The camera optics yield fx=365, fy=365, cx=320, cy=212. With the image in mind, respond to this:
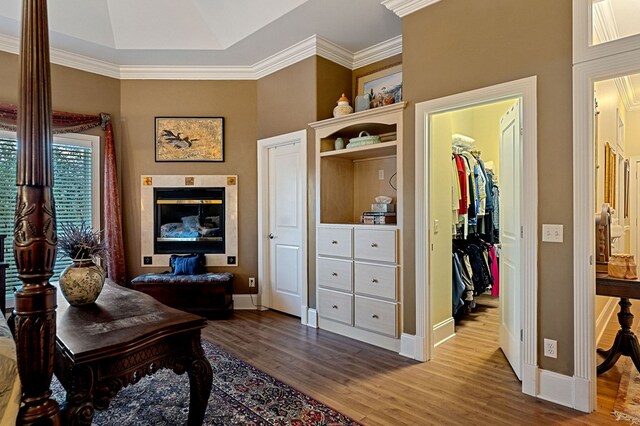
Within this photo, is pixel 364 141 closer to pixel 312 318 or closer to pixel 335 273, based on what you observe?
pixel 335 273

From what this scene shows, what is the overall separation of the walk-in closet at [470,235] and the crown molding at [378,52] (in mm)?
917

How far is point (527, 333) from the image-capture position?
2.42m

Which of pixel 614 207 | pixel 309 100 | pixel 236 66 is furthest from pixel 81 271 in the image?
pixel 614 207

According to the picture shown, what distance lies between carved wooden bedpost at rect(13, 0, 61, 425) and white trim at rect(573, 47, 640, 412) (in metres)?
2.64

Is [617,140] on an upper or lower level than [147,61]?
lower

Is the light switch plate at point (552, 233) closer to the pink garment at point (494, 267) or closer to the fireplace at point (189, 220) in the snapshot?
the pink garment at point (494, 267)

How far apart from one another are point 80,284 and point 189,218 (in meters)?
2.44

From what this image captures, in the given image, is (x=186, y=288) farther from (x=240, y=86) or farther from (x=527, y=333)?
(x=527, y=333)

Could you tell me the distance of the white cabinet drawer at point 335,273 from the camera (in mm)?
3497

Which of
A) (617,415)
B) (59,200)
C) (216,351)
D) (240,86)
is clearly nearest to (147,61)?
(240,86)

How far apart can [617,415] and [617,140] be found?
3.47m

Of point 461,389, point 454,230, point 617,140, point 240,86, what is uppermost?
point 240,86

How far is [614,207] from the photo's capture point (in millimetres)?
3998

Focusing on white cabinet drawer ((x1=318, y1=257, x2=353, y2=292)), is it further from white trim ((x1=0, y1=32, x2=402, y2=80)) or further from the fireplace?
white trim ((x1=0, y1=32, x2=402, y2=80))
